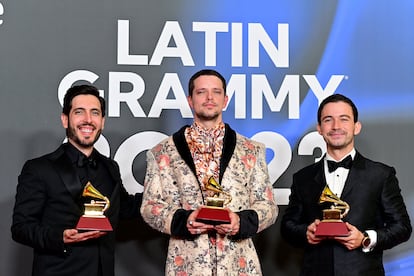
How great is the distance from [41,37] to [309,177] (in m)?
1.66

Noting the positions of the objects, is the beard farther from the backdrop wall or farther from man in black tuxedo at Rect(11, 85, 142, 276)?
the backdrop wall

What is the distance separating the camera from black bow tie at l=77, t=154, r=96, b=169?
290 centimetres

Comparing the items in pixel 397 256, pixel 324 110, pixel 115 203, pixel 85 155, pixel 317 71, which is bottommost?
pixel 397 256

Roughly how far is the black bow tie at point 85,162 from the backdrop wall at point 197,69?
31.7 inches

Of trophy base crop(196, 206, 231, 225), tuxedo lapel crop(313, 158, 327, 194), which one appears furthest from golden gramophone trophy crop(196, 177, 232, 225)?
tuxedo lapel crop(313, 158, 327, 194)

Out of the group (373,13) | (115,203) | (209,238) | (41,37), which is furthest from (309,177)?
(41,37)

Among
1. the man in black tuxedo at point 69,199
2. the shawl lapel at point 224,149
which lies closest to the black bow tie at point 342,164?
the shawl lapel at point 224,149

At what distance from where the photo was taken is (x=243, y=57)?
12.6ft

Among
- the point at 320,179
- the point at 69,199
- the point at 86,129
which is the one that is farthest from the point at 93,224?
the point at 320,179

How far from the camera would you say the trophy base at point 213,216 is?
2682mm

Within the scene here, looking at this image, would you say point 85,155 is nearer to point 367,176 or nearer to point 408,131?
point 367,176

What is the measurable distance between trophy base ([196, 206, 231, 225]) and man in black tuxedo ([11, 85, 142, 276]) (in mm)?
405

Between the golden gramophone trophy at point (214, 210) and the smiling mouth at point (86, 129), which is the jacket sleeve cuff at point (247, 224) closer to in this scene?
the golden gramophone trophy at point (214, 210)

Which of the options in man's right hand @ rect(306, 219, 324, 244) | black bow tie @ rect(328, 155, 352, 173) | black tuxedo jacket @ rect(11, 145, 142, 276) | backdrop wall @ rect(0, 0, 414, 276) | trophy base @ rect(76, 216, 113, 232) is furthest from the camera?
backdrop wall @ rect(0, 0, 414, 276)
